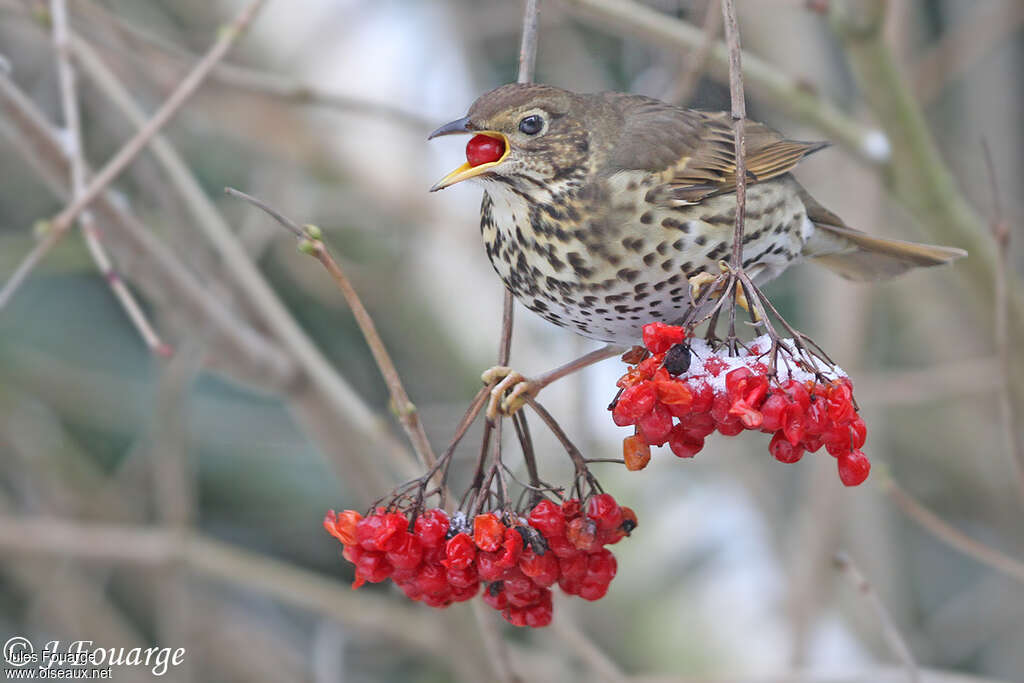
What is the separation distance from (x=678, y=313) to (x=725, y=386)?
55cm

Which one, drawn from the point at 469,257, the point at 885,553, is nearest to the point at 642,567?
the point at 885,553

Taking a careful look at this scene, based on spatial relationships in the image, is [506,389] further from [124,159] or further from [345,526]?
[124,159]

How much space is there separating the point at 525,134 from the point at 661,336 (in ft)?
2.29

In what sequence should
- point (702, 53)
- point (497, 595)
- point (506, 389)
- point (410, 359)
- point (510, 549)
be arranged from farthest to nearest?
point (410, 359) → point (702, 53) → point (506, 389) → point (497, 595) → point (510, 549)

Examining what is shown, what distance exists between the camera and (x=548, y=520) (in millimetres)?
1406

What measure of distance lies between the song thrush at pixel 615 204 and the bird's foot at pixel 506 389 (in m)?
0.26

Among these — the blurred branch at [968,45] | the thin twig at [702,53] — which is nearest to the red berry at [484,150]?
the thin twig at [702,53]

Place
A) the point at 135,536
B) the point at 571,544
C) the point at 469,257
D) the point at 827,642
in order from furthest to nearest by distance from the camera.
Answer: the point at 469,257 → the point at 827,642 → the point at 135,536 → the point at 571,544

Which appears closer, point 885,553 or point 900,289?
point 885,553

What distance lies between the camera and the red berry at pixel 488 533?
1335 mm

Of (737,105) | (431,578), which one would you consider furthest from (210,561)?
(737,105)

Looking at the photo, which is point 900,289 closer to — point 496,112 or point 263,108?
point 263,108

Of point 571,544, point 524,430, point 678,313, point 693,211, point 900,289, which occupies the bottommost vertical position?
point 571,544

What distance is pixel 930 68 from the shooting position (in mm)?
4383
